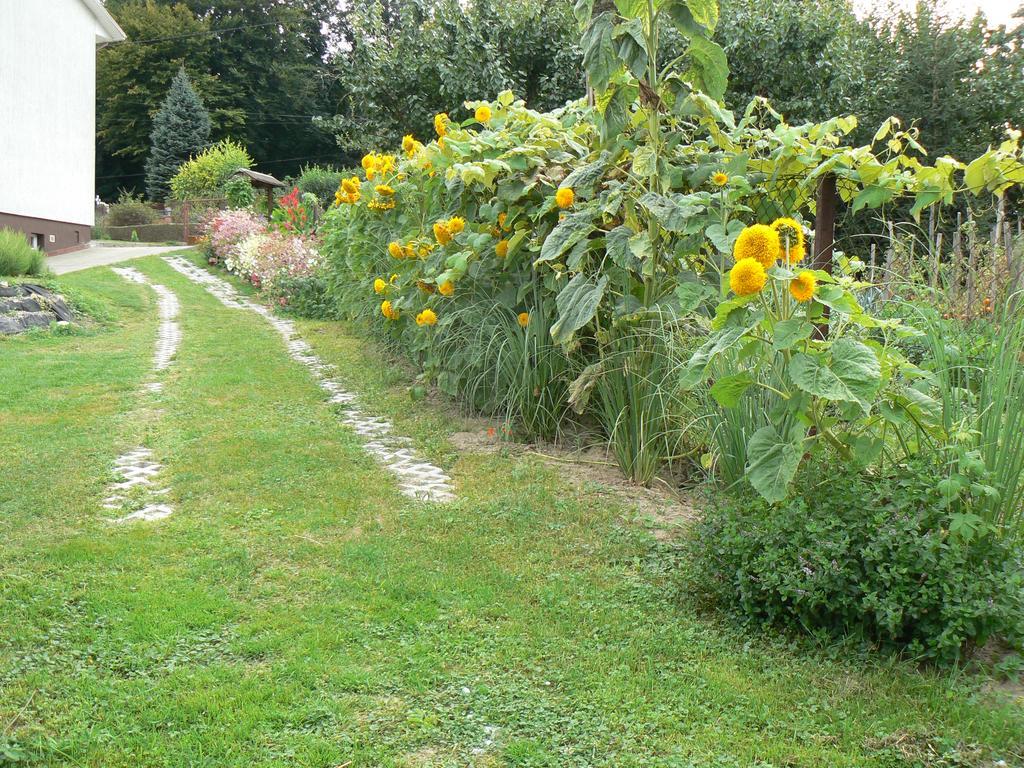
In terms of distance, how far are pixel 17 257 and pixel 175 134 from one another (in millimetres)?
25398

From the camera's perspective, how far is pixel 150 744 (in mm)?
2428

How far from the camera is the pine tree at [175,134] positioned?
35938 millimetres

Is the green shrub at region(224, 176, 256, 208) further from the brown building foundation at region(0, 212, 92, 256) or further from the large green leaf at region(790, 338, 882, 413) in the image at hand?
the large green leaf at region(790, 338, 882, 413)

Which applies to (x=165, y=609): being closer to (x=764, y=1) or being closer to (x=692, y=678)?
(x=692, y=678)

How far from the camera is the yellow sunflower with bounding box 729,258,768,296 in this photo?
107 inches

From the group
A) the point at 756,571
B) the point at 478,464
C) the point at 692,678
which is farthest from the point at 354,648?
the point at 478,464

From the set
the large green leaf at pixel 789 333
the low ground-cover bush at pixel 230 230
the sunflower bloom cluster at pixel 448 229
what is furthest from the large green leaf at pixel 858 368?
the low ground-cover bush at pixel 230 230

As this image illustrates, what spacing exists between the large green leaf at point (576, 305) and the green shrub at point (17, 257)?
11.2 meters

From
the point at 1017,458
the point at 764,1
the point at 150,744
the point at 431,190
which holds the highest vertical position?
the point at 764,1

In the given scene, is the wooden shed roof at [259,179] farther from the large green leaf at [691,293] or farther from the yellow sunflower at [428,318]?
the large green leaf at [691,293]

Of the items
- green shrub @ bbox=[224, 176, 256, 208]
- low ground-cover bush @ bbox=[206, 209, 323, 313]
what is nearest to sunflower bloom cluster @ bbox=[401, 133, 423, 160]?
low ground-cover bush @ bbox=[206, 209, 323, 313]

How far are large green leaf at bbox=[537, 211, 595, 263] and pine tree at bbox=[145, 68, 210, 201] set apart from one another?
114 feet

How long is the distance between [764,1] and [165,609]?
15.6 meters

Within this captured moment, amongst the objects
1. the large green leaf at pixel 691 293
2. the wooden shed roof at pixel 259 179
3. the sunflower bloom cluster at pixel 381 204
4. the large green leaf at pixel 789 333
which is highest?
the wooden shed roof at pixel 259 179
